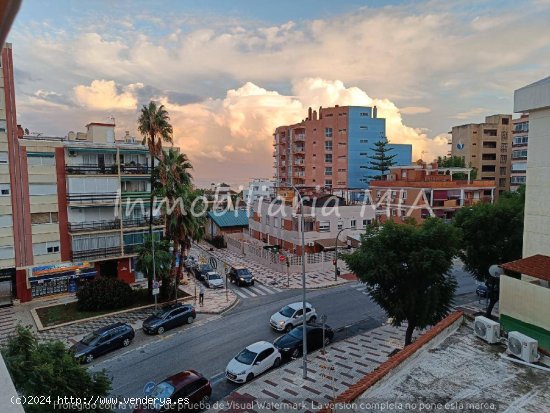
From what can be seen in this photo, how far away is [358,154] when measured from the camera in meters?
75.9

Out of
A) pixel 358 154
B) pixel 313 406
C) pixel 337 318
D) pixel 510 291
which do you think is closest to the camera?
pixel 313 406

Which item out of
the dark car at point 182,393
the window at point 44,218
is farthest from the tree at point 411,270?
the window at point 44,218

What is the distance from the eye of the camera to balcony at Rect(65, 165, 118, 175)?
106 feet

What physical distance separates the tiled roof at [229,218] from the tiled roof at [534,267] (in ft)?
152

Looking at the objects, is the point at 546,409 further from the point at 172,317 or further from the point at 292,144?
the point at 292,144

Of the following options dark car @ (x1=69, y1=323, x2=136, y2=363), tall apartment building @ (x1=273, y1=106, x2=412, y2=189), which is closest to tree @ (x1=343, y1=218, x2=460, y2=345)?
dark car @ (x1=69, y1=323, x2=136, y2=363)

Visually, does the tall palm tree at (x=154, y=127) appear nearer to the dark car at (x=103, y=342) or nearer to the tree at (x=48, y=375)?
the dark car at (x=103, y=342)

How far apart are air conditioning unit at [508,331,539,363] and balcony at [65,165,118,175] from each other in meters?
31.6

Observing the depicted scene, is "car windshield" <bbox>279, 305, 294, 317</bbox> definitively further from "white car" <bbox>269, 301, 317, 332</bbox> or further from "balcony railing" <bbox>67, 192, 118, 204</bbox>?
"balcony railing" <bbox>67, 192, 118, 204</bbox>

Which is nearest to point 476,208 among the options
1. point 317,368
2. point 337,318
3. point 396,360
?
point 337,318

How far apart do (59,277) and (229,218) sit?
32.4 metres

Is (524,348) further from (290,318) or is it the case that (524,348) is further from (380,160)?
(380,160)

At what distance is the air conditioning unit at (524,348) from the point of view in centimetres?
1041

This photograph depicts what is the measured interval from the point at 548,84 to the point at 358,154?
5701cm
